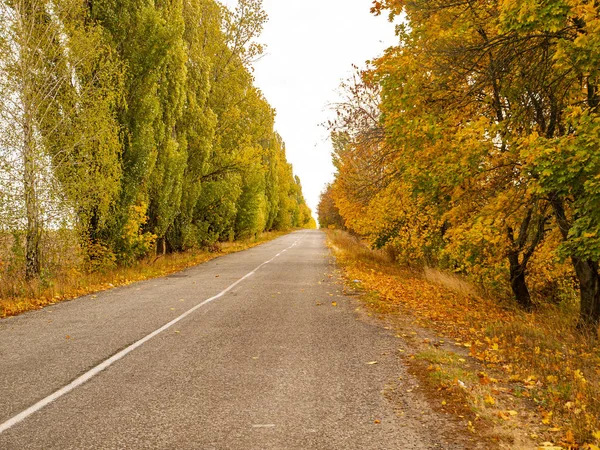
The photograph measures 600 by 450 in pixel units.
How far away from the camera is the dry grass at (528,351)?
405cm

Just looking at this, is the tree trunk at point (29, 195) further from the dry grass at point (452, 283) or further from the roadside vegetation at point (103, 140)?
the dry grass at point (452, 283)

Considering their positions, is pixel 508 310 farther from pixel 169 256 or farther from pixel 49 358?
pixel 169 256

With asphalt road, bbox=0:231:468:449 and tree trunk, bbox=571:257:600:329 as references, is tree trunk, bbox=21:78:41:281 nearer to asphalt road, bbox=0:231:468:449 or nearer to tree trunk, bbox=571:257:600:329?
asphalt road, bbox=0:231:468:449

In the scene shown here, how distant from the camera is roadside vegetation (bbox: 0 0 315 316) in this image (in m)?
10.9

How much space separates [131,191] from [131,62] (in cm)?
461

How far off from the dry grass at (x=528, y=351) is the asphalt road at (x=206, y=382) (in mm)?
1113

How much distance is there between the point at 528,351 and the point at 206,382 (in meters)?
4.87

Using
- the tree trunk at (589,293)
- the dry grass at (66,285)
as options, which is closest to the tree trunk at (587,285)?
the tree trunk at (589,293)

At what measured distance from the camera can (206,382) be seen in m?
5.08

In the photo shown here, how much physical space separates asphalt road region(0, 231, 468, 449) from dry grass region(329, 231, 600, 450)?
1113 millimetres

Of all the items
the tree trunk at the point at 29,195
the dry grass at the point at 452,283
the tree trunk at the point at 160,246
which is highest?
the tree trunk at the point at 29,195

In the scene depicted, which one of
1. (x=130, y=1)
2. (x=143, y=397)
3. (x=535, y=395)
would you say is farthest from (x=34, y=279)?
(x=535, y=395)

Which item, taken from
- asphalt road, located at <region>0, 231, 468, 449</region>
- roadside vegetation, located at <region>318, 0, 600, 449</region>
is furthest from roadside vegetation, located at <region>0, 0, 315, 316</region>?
roadside vegetation, located at <region>318, 0, 600, 449</region>

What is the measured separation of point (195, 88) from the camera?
22219 millimetres
